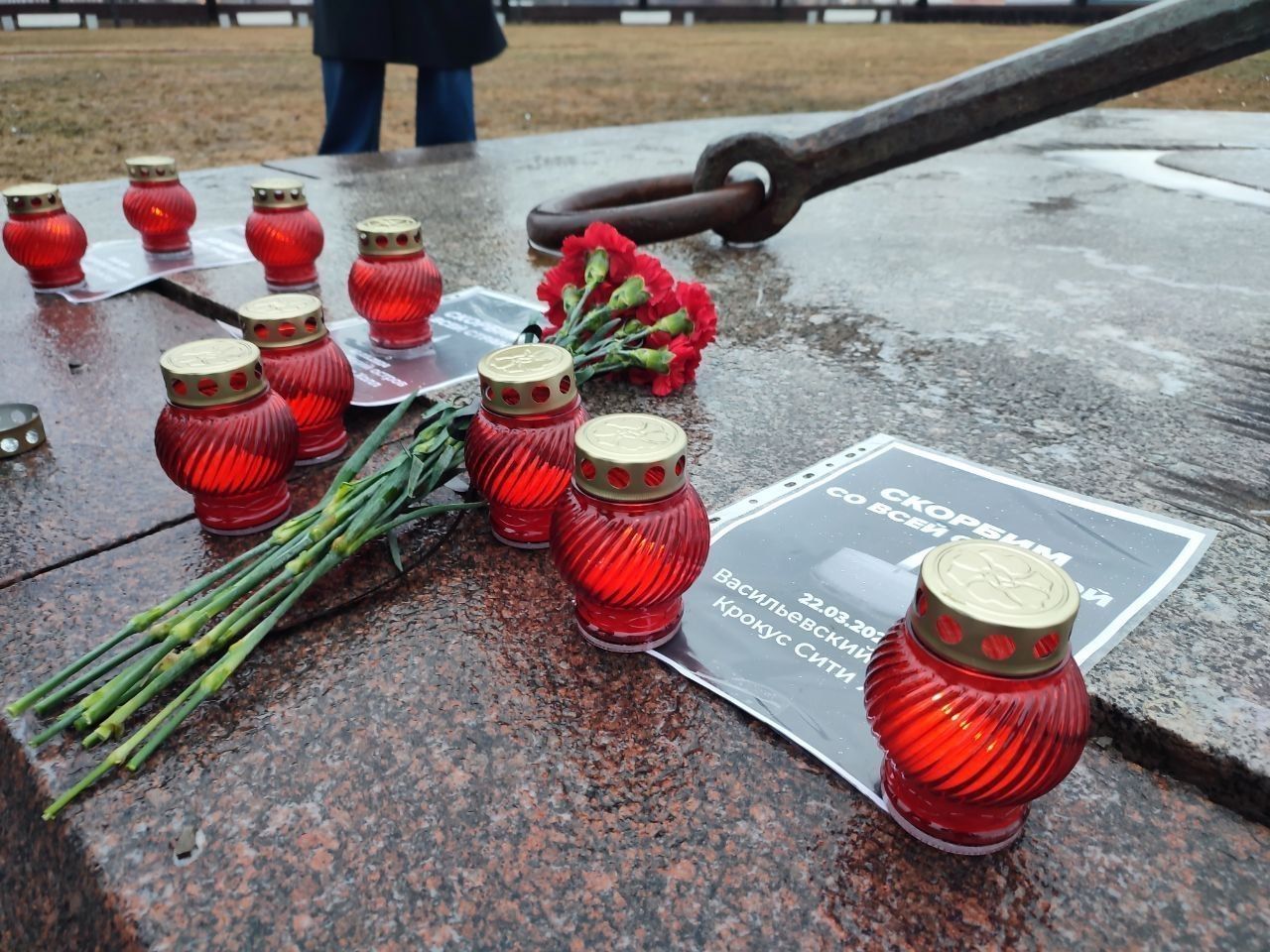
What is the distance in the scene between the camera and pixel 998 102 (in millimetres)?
1894

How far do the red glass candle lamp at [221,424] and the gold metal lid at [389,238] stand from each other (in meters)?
0.47

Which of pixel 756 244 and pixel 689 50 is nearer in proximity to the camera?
pixel 756 244

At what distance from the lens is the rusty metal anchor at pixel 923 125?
1755 mm

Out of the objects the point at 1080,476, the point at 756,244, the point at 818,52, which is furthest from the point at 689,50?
the point at 1080,476

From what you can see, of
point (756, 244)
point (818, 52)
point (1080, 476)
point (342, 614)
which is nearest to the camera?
point (342, 614)

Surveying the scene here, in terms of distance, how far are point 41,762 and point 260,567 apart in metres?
0.24

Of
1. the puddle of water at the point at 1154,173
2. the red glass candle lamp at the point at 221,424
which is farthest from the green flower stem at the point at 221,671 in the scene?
the puddle of water at the point at 1154,173

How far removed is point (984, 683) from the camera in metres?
0.62

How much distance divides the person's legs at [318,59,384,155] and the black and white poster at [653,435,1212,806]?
3241 millimetres

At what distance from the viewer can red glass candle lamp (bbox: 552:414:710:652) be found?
Answer: 0.80 meters

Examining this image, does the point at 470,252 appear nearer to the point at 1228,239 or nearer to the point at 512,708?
the point at 512,708

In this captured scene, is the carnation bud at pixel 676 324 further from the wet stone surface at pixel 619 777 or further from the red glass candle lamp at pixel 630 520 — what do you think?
the red glass candle lamp at pixel 630 520

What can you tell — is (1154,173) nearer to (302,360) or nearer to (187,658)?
(302,360)

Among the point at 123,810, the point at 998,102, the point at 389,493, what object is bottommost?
the point at 123,810
